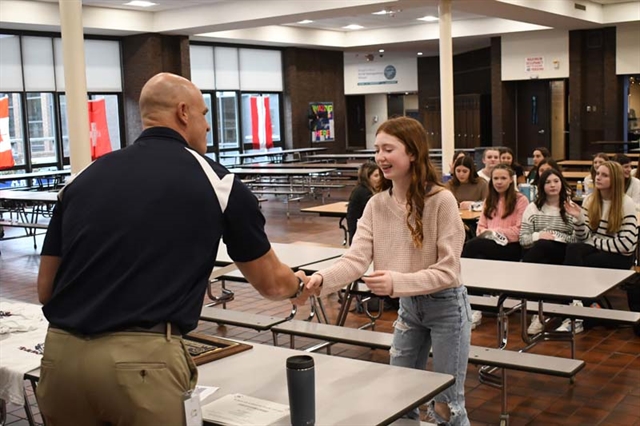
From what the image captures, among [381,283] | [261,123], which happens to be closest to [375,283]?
[381,283]

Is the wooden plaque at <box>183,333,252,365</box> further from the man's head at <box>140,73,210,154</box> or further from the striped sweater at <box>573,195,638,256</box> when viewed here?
the striped sweater at <box>573,195,638,256</box>

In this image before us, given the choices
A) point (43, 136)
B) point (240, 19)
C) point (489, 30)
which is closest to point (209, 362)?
Result: point (240, 19)

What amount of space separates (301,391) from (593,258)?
411cm

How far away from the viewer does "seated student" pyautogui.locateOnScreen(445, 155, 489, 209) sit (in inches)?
300

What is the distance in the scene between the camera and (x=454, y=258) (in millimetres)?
2715

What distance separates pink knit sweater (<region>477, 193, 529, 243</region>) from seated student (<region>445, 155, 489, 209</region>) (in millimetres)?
1191

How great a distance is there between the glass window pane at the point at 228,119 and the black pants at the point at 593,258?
1449 centimetres

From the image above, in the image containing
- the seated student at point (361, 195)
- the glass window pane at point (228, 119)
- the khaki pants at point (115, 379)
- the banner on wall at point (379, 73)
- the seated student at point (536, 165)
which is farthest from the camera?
the banner on wall at point (379, 73)

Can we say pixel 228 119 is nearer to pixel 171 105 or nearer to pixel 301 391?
pixel 171 105

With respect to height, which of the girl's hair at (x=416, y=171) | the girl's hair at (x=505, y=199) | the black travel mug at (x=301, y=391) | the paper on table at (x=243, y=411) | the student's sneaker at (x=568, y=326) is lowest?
the student's sneaker at (x=568, y=326)

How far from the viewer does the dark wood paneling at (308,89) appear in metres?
20.9

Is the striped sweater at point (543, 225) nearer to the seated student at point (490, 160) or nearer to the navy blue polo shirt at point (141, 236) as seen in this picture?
the seated student at point (490, 160)

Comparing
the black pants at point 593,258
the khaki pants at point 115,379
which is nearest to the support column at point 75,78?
the black pants at point 593,258

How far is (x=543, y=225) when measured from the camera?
239 inches
